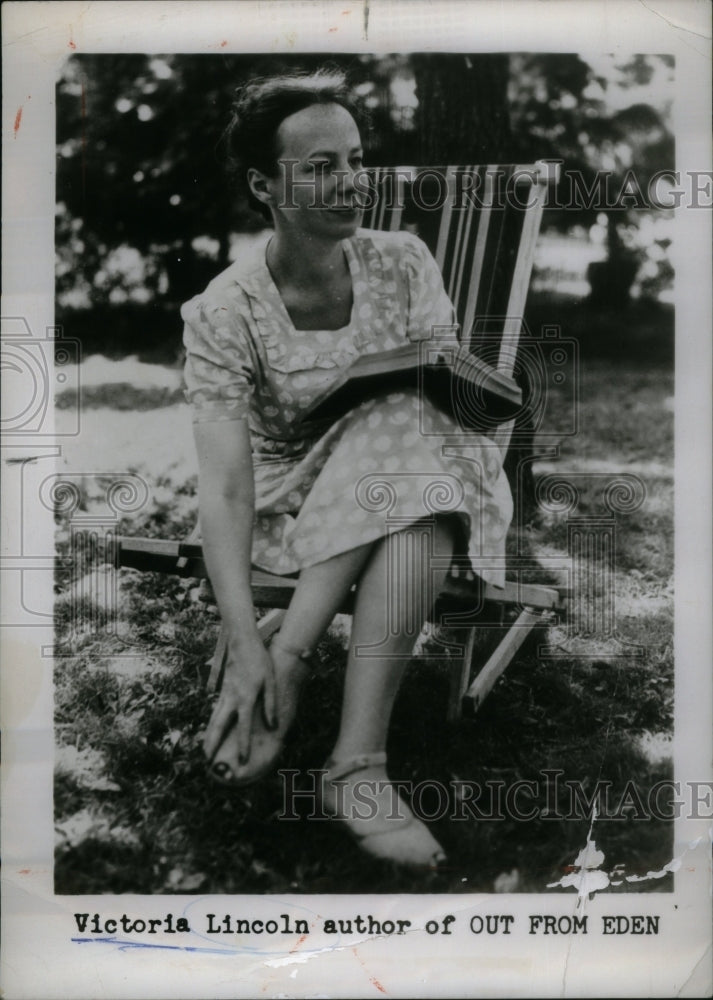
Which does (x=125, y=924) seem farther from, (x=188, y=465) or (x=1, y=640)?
(x=188, y=465)

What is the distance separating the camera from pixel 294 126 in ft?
8.18

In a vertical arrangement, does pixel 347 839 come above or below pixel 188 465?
below

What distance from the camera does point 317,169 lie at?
2490 mm

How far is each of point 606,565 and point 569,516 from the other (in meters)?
0.16

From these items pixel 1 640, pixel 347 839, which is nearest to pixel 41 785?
pixel 1 640

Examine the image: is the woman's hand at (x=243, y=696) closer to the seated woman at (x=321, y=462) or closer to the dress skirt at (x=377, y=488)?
the seated woman at (x=321, y=462)

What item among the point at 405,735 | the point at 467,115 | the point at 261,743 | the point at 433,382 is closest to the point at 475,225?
the point at 467,115

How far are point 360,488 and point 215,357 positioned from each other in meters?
0.49

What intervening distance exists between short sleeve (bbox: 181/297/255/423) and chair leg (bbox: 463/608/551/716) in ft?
2.91

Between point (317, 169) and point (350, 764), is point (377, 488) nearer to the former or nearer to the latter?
point (350, 764)

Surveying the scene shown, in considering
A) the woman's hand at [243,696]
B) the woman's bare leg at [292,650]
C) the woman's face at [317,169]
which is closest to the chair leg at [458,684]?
the woman's bare leg at [292,650]

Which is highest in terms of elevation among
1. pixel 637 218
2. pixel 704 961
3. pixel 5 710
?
pixel 637 218

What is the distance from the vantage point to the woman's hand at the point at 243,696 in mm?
2455

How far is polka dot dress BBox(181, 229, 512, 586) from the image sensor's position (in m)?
2.48
